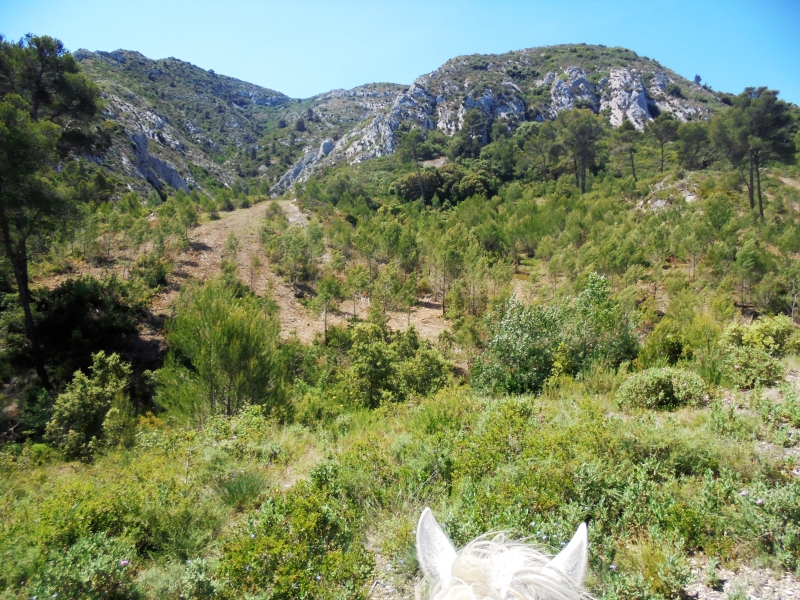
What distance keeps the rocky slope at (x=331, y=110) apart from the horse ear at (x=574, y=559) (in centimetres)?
4697

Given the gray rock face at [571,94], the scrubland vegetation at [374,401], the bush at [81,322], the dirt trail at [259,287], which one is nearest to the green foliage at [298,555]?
the scrubland vegetation at [374,401]

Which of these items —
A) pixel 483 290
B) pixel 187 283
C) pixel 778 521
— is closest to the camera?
pixel 778 521

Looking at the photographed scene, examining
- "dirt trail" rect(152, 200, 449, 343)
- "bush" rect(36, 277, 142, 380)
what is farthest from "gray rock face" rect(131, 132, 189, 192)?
"bush" rect(36, 277, 142, 380)

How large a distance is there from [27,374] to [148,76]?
108 m

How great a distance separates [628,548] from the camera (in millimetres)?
2832

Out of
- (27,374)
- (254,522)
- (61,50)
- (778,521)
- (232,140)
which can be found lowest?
(27,374)

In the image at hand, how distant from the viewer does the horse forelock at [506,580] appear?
1.12m

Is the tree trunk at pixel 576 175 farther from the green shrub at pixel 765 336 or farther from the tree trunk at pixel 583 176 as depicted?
the green shrub at pixel 765 336

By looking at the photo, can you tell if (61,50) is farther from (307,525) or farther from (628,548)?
(628,548)

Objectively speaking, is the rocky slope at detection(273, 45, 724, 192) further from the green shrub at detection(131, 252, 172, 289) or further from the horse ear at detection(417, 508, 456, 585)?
the horse ear at detection(417, 508, 456, 585)

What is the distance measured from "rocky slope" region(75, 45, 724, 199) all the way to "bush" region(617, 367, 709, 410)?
45.5 meters

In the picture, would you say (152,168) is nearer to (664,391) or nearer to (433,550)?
(664,391)

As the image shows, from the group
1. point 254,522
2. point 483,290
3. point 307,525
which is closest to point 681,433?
point 307,525

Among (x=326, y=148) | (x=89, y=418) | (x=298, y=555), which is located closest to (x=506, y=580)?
(x=298, y=555)
